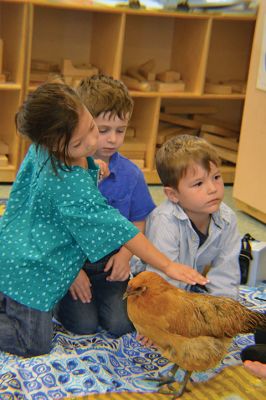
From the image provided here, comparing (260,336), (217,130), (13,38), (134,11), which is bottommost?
(260,336)

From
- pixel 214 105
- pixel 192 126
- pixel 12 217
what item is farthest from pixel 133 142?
pixel 12 217

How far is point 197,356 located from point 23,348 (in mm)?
482

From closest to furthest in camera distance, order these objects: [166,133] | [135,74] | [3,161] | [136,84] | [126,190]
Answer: [126,190], [3,161], [136,84], [135,74], [166,133]

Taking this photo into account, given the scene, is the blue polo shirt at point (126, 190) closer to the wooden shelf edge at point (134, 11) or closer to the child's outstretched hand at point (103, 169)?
the child's outstretched hand at point (103, 169)

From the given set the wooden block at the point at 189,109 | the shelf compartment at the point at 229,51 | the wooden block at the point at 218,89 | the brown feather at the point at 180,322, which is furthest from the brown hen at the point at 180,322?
the shelf compartment at the point at 229,51

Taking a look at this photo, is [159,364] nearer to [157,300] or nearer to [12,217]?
[157,300]

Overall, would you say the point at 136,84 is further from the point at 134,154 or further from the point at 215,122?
the point at 215,122

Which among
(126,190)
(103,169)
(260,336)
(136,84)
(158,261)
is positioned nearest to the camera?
(158,261)

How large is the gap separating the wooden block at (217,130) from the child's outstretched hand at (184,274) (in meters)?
A: 2.31

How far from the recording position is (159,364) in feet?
6.18

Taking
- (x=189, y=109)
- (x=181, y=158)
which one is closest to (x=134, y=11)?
(x=189, y=109)

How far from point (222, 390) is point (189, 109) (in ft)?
8.13

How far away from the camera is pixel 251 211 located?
3326 mm

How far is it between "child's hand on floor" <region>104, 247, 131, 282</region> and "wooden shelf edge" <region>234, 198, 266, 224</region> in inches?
54.0
